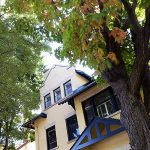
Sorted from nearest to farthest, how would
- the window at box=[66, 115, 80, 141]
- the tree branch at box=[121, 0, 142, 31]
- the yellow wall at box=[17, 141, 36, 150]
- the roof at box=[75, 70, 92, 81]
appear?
the tree branch at box=[121, 0, 142, 31] < the window at box=[66, 115, 80, 141] < the roof at box=[75, 70, 92, 81] < the yellow wall at box=[17, 141, 36, 150]

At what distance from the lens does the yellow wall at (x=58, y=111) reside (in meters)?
17.1

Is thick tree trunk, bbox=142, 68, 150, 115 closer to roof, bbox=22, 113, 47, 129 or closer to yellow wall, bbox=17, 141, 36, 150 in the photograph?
roof, bbox=22, 113, 47, 129

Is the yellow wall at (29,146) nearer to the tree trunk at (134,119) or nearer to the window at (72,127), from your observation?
the window at (72,127)

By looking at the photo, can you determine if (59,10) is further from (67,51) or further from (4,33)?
(4,33)

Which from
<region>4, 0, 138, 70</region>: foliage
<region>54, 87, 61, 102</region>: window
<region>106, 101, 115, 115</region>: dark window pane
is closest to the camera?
<region>4, 0, 138, 70</region>: foliage

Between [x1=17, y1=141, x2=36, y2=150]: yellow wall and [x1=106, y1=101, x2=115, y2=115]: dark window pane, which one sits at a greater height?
[x1=17, y1=141, x2=36, y2=150]: yellow wall

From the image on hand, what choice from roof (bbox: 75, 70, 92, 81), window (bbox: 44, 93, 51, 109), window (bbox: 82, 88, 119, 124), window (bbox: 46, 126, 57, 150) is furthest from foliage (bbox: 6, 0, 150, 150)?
window (bbox: 44, 93, 51, 109)

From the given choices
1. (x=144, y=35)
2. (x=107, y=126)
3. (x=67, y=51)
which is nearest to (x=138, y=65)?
(x=144, y=35)

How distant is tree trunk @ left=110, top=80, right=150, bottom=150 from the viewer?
634cm

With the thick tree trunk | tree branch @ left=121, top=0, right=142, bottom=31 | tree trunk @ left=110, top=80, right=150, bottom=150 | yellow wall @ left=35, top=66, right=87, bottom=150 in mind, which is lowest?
tree trunk @ left=110, top=80, right=150, bottom=150

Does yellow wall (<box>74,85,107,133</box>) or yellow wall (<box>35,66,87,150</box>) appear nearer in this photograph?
yellow wall (<box>74,85,107,133</box>)

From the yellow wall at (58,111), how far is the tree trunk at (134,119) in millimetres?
9930

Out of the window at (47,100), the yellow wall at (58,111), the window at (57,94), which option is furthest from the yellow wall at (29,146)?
the window at (57,94)

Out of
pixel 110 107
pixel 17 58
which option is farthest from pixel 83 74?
pixel 17 58
